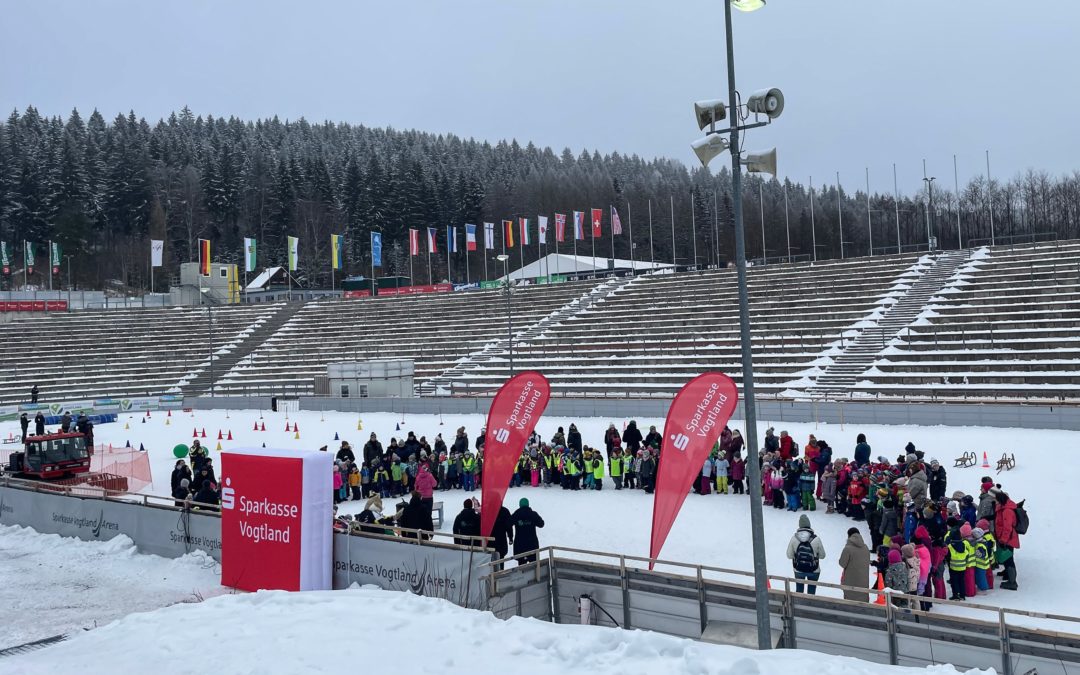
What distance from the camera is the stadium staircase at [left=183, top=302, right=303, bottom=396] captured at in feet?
164

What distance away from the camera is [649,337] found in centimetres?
4522

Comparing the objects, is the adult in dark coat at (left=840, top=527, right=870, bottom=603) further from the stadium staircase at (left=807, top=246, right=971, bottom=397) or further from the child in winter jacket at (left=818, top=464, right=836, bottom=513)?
the stadium staircase at (left=807, top=246, right=971, bottom=397)

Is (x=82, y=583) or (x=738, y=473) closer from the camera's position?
(x=82, y=583)

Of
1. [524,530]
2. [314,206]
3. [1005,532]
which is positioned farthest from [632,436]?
[314,206]

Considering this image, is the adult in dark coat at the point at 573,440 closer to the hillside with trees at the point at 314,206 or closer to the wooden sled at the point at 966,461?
the wooden sled at the point at 966,461

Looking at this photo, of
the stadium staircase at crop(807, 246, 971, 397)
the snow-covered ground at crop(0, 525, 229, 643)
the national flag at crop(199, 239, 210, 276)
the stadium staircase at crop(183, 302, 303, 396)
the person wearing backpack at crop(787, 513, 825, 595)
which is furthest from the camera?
the national flag at crop(199, 239, 210, 276)

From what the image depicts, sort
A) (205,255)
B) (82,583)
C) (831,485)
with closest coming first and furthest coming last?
(82,583) → (831,485) → (205,255)

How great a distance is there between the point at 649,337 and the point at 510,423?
30.8 metres

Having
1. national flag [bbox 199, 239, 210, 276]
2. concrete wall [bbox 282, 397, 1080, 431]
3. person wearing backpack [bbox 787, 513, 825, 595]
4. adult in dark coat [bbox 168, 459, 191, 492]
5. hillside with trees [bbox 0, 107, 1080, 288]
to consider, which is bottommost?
person wearing backpack [bbox 787, 513, 825, 595]

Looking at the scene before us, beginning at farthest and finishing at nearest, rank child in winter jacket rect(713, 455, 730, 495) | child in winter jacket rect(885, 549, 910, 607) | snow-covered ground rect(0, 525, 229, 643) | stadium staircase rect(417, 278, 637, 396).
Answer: stadium staircase rect(417, 278, 637, 396) → child in winter jacket rect(713, 455, 730, 495) → snow-covered ground rect(0, 525, 229, 643) → child in winter jacket rect(885, 549, 910, 607)

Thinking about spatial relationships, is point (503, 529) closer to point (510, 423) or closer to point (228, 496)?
point (510, 423)

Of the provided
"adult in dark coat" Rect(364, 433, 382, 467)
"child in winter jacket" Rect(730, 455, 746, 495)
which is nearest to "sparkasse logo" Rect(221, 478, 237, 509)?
"adult in dark coat" Rect(364, 433, 382, 467)

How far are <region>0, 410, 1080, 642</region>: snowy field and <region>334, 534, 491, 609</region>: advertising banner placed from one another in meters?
3.07

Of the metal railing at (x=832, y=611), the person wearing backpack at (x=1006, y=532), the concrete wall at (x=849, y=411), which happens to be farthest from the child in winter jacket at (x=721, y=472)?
the concrete wall at (x=849, y=411)
